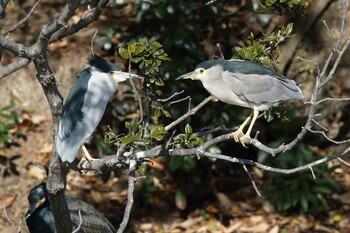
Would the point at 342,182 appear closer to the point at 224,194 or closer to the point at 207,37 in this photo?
the point at 224,194

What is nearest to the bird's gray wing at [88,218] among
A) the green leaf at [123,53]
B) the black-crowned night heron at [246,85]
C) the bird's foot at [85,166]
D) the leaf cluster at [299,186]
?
the bird's foot at [85,166]

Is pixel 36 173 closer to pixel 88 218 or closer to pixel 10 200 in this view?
pixel 10 200

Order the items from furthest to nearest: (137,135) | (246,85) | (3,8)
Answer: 1. (246,85)
2. (3,8)
3. (137,135)

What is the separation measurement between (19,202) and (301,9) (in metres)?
3.79

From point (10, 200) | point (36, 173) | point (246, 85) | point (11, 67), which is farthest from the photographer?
point (36, 173)

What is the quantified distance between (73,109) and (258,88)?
104 cm

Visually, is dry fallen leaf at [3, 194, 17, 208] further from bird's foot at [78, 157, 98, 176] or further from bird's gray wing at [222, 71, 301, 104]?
bird's gray wing at [222, 71, 301, 104]

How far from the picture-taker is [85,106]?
4.19m

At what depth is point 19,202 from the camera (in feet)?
23.8

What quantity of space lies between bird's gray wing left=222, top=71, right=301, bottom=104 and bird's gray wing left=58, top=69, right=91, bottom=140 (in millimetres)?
821

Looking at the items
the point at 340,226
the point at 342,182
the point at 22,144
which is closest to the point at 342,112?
the point at 342,182

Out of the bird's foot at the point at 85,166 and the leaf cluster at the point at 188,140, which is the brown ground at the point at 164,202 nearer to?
the bird's foot at the point at 85,166

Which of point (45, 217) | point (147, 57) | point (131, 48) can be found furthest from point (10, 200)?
point (131, 48)

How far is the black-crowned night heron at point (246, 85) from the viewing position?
4.15 metres
